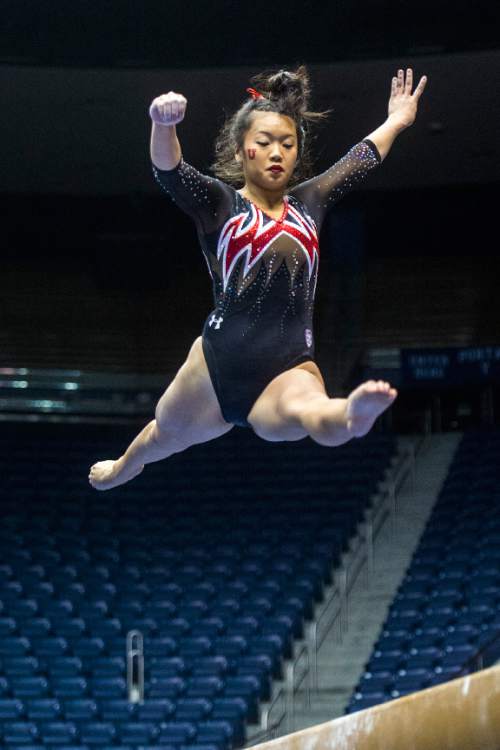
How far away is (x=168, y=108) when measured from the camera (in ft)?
13.7

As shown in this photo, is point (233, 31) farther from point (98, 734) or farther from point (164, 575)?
point (98, 734)

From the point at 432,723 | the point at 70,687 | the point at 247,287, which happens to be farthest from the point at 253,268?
the point at 70,687

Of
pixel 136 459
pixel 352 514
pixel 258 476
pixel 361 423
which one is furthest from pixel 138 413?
pixel 361 423

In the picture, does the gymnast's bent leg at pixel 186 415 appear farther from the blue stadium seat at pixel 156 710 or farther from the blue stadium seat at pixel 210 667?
the blue stadium seat at pixel 210 667

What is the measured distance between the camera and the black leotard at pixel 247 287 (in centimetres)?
441

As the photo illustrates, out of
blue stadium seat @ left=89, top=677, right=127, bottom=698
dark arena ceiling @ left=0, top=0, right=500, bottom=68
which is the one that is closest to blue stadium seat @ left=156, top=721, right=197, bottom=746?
blue stadium seat @ left=89, top=677, right=127, bottom=698

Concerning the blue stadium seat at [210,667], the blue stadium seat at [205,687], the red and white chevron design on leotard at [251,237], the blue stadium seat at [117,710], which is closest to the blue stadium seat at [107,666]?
the blue stadium seat at [117,710]

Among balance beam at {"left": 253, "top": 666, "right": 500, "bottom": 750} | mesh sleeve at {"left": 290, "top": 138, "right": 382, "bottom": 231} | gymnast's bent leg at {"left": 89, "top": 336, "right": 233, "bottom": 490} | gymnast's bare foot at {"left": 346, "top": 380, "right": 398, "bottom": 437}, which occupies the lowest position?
balance beam at {"left": 253, "top": 666, "right": 500, "bottom": 750}

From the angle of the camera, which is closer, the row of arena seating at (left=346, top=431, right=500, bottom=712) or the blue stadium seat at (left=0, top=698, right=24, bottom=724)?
the row of arena seating at (left=346, top=431, right=500, bottom=712)

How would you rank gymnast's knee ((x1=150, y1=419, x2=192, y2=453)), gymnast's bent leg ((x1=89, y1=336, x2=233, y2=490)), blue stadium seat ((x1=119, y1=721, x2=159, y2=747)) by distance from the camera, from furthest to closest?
blue stadium seat ((x1=119, y1=721, x2=159, y2=747)) → gymnast's knee ((x1=150, y1=419, x2=192, y2=453)) → gymnast's bent leg ((x1=89, y1=336, x2=233, y2=490))

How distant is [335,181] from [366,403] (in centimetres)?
149

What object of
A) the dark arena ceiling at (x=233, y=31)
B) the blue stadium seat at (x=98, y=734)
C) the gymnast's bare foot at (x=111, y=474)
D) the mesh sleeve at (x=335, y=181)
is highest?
the dark arena ceiling at (x=233, y=31)

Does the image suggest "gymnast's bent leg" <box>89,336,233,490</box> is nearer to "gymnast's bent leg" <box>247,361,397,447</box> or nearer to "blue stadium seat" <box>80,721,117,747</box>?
"gymnast's bent leg" <box>247,361,397,447</box>

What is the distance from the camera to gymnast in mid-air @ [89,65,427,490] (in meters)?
4.34
